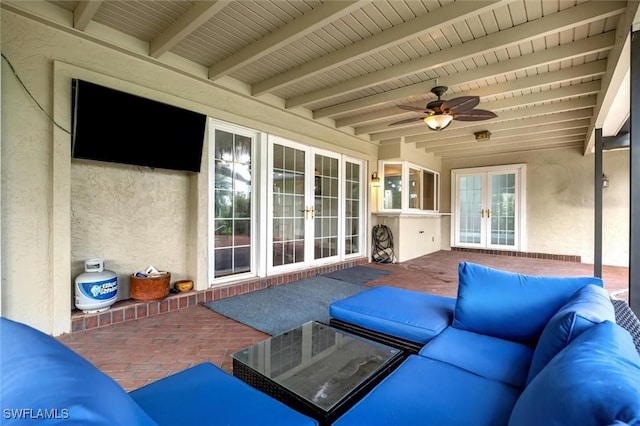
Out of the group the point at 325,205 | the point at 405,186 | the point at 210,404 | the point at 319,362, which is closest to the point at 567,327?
the point at 319,362

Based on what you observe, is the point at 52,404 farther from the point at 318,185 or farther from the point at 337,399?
the point at 318,185

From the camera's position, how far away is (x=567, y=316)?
3.82 feet

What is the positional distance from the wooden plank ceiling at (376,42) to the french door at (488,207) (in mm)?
3347

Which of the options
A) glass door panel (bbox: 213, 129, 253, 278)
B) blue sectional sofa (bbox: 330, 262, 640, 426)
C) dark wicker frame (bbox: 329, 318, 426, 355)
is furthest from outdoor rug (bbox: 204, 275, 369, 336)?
blue sectional sofa (bbox: 330, 262, 640, 426)

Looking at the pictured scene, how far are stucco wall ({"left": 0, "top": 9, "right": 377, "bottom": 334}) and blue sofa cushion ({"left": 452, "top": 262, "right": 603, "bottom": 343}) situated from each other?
10.1ft

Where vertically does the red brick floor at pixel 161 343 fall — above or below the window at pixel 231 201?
below

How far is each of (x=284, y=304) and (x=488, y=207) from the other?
686 centimetres

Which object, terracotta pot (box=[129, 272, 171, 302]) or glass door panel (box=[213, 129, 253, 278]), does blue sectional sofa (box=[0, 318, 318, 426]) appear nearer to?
terracotta pot (box=[129, 272, 171, 302])

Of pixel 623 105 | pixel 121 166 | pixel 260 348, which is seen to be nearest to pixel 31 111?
pixel 121 166

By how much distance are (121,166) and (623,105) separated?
6.41 meters

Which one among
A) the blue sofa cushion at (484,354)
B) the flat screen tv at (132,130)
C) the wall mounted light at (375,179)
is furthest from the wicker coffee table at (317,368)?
the wall mounted light at (375,179)

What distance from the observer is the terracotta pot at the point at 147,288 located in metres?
3.22

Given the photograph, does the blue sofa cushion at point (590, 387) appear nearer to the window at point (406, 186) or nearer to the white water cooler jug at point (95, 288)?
the white water cooler jug at point (95, 288)

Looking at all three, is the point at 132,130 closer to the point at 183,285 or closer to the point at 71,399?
the point at 183,285
